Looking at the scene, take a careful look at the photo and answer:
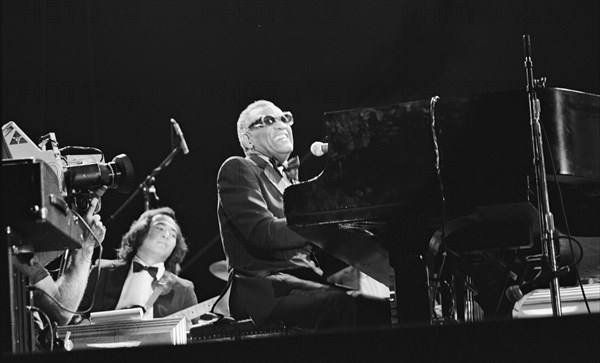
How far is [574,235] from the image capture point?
415cm

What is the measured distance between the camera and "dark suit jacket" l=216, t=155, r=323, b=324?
3955 mm

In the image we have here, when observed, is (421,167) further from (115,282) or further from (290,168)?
(115,282)

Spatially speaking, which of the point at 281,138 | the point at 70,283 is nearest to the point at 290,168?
the point at 281,138

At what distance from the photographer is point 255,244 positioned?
13.1ft

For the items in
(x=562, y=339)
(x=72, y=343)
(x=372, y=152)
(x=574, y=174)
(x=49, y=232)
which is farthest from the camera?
(x=72, y=343)

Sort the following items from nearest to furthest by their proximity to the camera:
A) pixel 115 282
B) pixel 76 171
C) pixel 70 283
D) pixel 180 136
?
pixel 76 171 < pixel 70 283 < pixel 115 282 < pixel 180 136

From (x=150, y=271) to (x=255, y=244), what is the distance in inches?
65.9

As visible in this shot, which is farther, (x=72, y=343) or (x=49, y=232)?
(x=72, y=343)

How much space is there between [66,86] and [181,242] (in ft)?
4.41

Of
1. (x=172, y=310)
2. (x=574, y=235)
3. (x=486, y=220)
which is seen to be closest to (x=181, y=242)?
(x=172, y=310)

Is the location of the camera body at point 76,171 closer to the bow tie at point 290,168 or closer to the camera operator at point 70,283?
the camera operator at point 70,283

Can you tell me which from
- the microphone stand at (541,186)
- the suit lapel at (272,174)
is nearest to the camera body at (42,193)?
the suit lapel at (272,174)

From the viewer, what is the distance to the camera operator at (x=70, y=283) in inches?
154

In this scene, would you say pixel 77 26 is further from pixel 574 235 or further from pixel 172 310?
pixel 574 235
